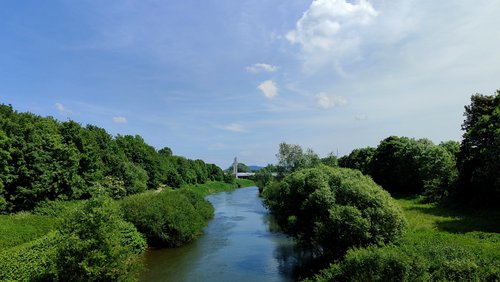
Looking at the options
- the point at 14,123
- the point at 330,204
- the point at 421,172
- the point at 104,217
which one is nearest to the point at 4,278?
the point at 104,217

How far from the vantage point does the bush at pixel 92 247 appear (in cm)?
2158

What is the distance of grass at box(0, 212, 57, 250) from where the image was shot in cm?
2995

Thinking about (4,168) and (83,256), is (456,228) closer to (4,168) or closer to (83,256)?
(83,256)

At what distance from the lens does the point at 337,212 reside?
25.8m

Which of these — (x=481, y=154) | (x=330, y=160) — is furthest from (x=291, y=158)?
(x=481, y=154)

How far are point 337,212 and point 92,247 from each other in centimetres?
1658

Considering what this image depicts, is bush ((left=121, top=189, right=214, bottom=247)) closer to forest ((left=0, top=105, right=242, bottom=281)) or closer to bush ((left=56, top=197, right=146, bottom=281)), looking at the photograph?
forest ((left=0, top=105, right=242, bottom=281))

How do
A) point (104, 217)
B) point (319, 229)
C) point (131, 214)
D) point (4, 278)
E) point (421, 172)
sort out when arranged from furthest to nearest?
1. point (421, 172)
2. point (131, 214)
3. point (319, 229)
4. point (104, 217)
5. point (4, 278)

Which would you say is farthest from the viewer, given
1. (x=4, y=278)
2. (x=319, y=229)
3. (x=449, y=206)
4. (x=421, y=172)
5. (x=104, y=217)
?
(x=421, y=172)

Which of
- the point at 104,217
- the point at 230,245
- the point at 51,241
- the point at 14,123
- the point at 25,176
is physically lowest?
the point at 230,245

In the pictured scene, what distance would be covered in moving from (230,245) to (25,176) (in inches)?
970

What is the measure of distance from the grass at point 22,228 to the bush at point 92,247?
400 inches

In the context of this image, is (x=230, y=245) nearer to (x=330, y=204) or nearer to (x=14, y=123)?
(x=330, y=204)

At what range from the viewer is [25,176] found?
40.8 metres
